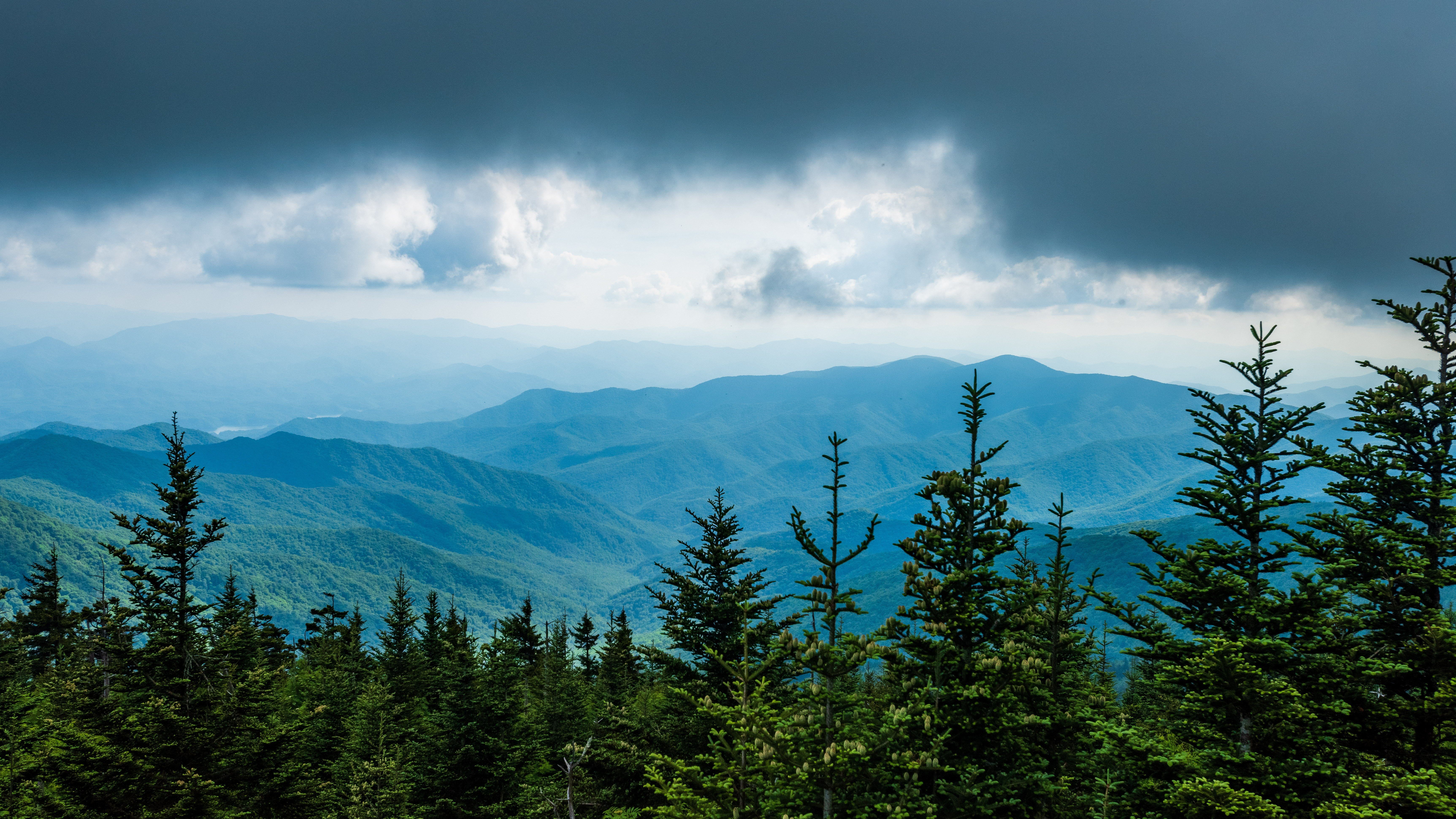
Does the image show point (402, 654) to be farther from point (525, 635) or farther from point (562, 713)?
point (562, 713)

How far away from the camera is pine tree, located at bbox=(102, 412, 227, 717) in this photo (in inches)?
982

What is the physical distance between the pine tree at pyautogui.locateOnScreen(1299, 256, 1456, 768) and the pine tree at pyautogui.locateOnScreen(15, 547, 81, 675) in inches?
3698

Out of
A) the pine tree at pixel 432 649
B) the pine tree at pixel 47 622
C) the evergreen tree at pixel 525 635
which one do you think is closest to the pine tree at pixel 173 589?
the pine tree at pixel 432 649

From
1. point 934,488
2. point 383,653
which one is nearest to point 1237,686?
point 934,488

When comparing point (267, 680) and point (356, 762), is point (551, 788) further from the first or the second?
point (267, 680)

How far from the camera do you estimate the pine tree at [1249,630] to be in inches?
658

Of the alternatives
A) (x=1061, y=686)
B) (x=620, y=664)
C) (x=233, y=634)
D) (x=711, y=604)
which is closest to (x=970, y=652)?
(x=1061, y=686)

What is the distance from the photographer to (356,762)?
3014 centimetres

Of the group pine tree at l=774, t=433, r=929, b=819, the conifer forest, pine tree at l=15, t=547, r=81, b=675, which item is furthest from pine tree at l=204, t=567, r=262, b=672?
pine tree at l=774, t=433, r=929, b=819

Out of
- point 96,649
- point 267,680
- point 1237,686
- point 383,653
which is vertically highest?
point 1237,686

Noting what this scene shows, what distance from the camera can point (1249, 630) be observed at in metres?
18.0

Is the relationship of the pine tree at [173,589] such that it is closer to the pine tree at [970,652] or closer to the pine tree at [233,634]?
the pine tree at [233,634]

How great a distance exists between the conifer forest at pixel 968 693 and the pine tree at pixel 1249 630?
0.29ft

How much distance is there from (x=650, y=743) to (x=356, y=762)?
13072 millimetres
